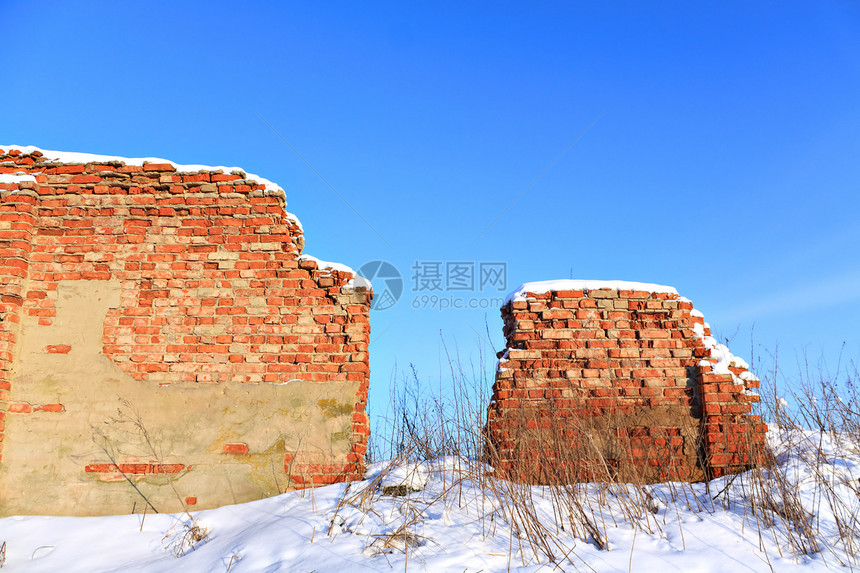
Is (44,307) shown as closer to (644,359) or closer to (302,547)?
(302,547)

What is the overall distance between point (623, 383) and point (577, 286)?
3.22ft

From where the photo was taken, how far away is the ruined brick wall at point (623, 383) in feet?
15.3

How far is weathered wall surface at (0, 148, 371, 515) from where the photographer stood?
15.0 feet

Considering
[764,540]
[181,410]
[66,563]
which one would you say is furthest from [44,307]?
[764,540]

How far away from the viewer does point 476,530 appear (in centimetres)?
341

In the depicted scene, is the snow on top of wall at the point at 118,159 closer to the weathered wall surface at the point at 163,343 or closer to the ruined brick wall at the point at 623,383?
the weathered wall surface at the point at 163,343

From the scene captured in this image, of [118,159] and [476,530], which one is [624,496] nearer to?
[476,530]

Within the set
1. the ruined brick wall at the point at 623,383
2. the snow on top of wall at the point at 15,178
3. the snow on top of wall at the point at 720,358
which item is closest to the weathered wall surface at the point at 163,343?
the snow on top of wall at the point at 15,178

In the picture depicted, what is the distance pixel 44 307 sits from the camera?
4.95 meters

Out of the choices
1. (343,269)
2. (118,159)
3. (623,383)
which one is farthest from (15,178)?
(623,383)

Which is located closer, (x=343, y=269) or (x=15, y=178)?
(x=343, y=269)

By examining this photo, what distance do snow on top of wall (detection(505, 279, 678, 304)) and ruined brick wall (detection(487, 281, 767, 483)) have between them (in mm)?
10

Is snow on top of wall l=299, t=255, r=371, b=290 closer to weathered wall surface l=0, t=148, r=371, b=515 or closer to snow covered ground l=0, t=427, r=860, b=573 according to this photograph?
weathered wall surface l=0, t=148, r=371, b=515

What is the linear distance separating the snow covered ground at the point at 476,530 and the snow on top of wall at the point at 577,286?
1.66 metres
